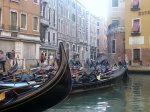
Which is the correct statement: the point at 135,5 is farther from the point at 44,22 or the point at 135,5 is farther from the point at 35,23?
the point at 35,23

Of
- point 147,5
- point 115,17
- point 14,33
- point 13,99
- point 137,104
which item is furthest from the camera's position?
point 115,17

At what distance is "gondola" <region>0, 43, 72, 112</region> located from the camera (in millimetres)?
4480

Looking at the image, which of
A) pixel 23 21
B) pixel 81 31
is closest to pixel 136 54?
pixel 23 21

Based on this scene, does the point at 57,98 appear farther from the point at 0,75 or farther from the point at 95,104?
the point at 0,75

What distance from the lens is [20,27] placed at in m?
14.5

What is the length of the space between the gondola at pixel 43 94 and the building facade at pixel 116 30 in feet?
47.5

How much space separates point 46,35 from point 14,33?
16.4 ft

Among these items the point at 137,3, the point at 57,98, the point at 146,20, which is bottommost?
the point at 57,98

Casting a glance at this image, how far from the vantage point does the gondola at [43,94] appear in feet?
14.7

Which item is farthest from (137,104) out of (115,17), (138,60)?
(115,17)

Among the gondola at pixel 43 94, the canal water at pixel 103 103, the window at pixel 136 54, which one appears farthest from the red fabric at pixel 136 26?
the gondola at pixel 43 94

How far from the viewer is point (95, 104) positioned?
670cm

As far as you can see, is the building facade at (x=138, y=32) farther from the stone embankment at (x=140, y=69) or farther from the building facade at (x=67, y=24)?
the building facade at (x=67, y=24)

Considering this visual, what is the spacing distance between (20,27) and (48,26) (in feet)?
14.1
